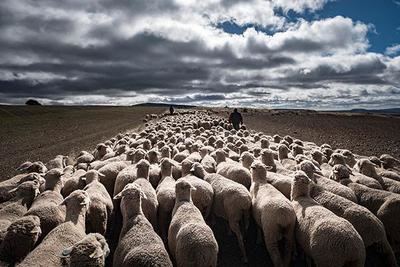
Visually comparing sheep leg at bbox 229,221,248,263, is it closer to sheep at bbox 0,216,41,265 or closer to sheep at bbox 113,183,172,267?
sheep at bbox 113,183,172,267

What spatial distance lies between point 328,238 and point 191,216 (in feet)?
8.33

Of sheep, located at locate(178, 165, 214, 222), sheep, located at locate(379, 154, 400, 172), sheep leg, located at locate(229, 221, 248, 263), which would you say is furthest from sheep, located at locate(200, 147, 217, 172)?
sheep, located at locate(379, 154, 400, 172)

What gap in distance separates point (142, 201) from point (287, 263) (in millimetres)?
3408

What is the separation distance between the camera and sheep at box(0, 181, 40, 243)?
6793mm

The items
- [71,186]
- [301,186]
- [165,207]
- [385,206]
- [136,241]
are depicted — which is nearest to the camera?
[136,241]

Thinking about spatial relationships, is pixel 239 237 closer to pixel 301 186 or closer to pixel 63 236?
pixel 301 186

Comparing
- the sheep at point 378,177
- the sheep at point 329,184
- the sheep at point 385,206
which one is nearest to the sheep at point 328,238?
the sheep at point 329,184

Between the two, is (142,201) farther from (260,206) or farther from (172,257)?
(260,206)

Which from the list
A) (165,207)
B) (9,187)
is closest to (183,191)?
(165,207)

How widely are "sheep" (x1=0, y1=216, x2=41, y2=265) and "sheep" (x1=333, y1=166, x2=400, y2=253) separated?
6.91 metres

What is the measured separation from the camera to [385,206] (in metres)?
6.61

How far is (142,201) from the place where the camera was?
715 centimetres

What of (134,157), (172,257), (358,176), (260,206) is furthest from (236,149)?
(172,257)

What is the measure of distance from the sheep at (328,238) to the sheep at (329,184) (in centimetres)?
154
